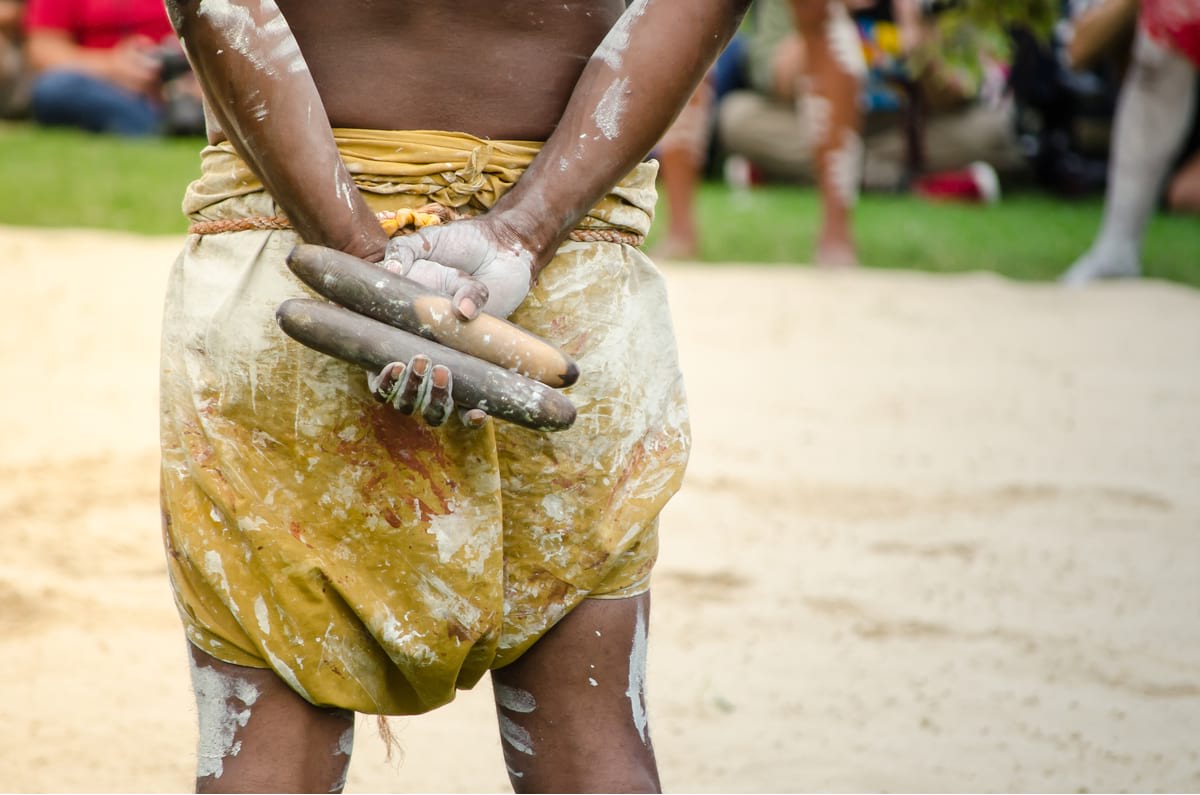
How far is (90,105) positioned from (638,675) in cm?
810

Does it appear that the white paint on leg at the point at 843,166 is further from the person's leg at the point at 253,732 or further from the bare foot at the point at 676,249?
the person's leg at the point at 253,732

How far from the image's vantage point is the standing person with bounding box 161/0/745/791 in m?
1.34

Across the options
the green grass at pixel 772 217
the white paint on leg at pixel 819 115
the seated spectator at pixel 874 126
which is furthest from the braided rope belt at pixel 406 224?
the seated spectator at pixel 874 126

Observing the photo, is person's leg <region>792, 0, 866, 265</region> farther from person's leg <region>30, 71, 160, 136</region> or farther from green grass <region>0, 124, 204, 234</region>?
person's leg <region>30, 71, 160, 136</region>

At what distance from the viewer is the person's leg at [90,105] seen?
8656mm

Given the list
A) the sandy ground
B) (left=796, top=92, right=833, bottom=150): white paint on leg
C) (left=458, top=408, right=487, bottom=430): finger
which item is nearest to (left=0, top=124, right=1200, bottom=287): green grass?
(left=796, top=92, right=833, bottom=150): white paint on leg

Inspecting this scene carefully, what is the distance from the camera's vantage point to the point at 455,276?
126 centimetres

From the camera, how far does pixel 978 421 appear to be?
4148 mm

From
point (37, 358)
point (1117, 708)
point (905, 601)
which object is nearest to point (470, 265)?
point (1117, 708)

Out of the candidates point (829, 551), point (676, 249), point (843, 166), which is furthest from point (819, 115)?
point (829, 551)

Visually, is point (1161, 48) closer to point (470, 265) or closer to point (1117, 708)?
point (1117, 708)

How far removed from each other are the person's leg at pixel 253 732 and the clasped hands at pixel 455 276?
30 cm

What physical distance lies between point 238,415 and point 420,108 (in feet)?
1.07

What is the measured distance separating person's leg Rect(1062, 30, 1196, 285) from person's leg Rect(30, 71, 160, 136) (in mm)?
5560
